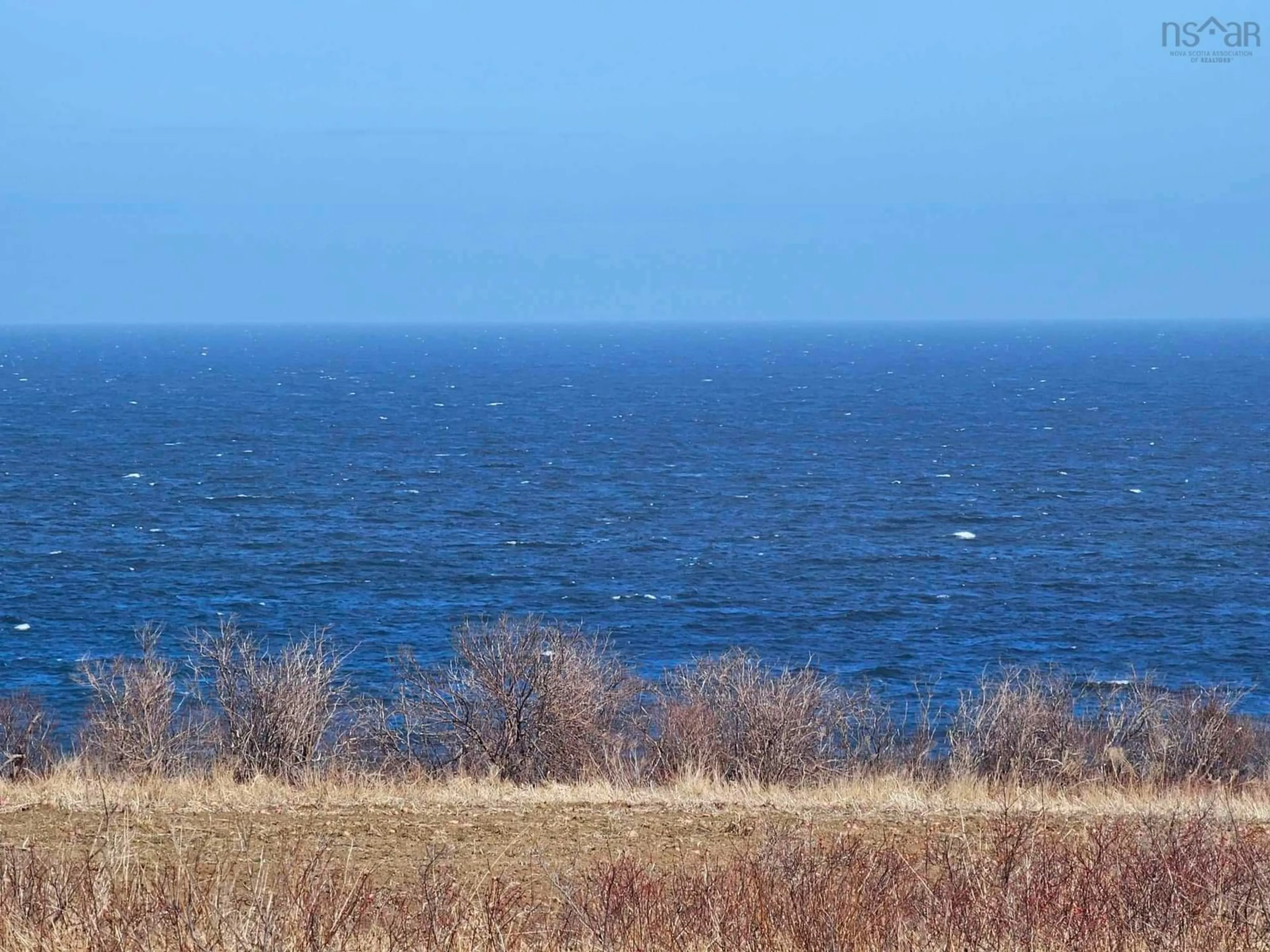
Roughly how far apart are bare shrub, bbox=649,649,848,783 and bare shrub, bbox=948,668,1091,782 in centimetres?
215

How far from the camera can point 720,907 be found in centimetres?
756

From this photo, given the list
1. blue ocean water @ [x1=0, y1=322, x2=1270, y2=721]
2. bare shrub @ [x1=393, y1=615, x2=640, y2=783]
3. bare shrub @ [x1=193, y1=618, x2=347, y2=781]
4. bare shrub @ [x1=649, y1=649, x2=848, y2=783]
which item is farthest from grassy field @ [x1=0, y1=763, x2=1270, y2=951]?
blue ocean water @ [x1=0, y1=322, x2=1270, y2=721]

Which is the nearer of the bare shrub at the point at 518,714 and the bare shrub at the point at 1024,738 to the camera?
the bare shrub at the point at 1024,738

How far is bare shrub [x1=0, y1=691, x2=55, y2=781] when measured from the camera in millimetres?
27469

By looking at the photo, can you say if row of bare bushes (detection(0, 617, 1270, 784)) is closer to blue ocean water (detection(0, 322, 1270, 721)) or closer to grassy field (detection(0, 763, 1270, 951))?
grassy field (detection(0, 763, 1270, 951))

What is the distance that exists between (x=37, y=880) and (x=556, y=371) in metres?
175

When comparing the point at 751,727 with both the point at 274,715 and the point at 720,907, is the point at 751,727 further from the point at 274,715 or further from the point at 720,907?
the point at 720,907

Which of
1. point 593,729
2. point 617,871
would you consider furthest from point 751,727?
point 617,871

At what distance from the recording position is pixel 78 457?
79.5 m

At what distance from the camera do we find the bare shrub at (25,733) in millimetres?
27469

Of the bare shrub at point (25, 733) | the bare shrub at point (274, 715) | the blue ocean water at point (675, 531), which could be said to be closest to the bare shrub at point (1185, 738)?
the blue ocean water at point (675, 531)

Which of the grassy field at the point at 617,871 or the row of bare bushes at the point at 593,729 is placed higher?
the grassy field at the point at 617,871

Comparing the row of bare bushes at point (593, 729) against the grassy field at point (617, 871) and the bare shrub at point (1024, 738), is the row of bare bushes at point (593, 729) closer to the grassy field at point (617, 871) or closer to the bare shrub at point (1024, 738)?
the bare shrub at point (1024, 738)

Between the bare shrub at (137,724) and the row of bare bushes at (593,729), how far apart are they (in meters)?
0.06
